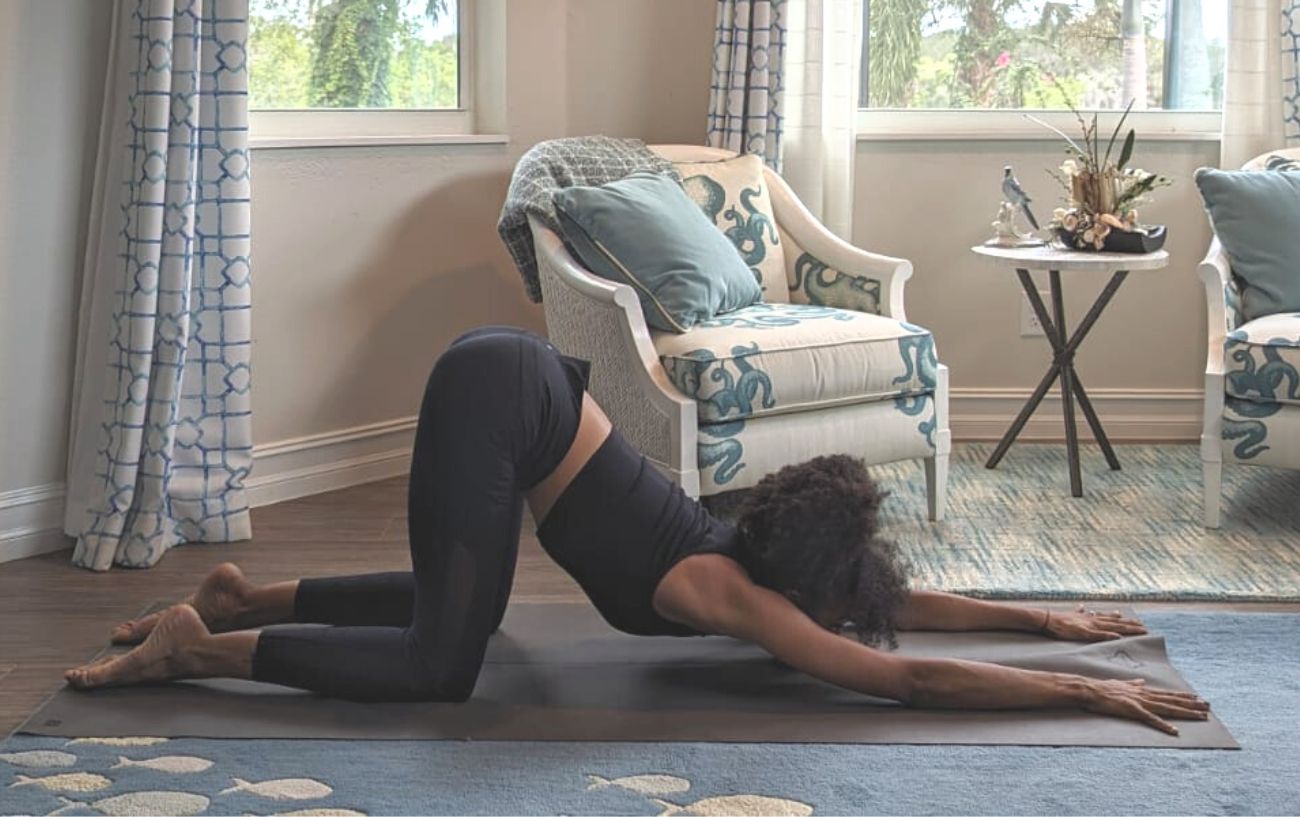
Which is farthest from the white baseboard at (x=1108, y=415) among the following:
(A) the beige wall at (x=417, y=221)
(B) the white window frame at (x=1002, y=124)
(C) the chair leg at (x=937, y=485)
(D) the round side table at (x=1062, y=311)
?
(A) the beige wall at (x=417, y=221)

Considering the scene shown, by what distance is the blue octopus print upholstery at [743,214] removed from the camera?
4.55 meters

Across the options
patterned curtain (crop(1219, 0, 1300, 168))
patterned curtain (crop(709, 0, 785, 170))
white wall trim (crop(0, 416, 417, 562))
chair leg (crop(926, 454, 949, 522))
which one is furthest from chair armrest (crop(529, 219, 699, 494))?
patterned curtain (crop(1219, 0, 1300, 168))

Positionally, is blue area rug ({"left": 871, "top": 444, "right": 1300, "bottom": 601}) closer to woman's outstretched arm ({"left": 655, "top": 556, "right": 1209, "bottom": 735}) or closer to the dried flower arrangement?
the dried flower arrangement

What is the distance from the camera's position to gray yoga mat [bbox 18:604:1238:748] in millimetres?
2754

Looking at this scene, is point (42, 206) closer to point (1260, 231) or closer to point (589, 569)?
point (589, 569)

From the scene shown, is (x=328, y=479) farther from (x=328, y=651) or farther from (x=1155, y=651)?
(x=1155, y=651)

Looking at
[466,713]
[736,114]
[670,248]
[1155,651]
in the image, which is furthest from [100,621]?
[736,114]

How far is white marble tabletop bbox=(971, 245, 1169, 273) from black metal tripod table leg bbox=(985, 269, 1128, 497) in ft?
0.20

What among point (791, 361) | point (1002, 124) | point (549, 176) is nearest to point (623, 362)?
point (791, 361)

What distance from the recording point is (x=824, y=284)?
14.9 ft

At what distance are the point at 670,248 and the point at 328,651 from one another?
161 cm

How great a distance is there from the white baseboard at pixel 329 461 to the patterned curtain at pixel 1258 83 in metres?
2.55

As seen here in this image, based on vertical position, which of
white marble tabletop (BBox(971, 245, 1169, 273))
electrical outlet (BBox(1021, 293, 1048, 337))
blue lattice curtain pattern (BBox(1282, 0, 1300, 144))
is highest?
blue lattice curtain pattern (BBox(1282, 0, 1300, 144))

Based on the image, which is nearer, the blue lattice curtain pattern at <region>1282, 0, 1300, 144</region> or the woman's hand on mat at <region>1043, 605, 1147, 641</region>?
the woman's hand on mat at <region>1043, 605, 1147, 641</region>
